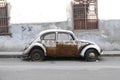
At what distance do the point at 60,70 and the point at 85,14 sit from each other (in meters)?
7.02

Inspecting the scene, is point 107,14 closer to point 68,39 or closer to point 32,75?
point 68,39

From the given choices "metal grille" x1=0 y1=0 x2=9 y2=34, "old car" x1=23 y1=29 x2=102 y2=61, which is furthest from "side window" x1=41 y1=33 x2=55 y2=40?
"metal grille" x1=0 y1=0 x2=9 y2=34

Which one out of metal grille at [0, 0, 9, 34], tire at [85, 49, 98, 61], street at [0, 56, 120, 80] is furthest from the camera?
metal grille at [0, 0, 9, 34]

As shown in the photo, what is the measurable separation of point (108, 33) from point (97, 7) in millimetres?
1462

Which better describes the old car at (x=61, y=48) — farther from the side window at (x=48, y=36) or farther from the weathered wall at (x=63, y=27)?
the weathered wall at (x=63, y=27)

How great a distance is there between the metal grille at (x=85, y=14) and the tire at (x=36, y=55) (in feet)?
12.4

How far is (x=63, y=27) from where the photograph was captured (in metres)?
21.9

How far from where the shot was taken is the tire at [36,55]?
62.1ft

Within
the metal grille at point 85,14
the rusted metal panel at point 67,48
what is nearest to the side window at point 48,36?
the rusted metal panel at point 67,48

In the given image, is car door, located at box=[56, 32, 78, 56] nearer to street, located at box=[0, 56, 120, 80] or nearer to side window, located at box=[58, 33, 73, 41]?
side window, located at box=[58, 33, 73, 41]

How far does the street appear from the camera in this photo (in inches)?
541

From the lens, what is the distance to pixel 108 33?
21.9 meters

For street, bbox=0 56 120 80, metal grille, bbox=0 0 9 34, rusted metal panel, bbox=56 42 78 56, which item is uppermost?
metal grille, bbox=0 0 9 34

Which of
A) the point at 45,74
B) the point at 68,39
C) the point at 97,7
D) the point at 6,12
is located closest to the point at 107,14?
the point at 97,7
